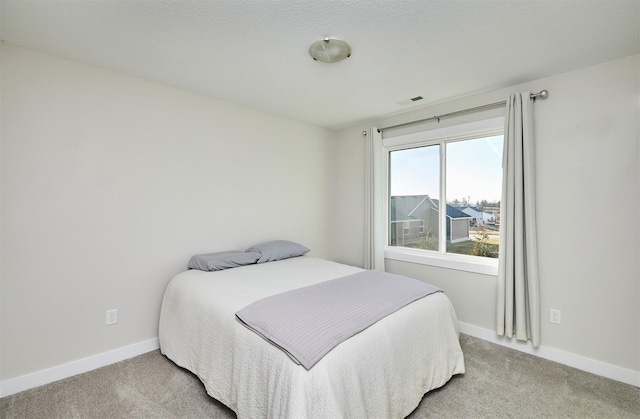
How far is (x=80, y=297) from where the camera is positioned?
222 cm

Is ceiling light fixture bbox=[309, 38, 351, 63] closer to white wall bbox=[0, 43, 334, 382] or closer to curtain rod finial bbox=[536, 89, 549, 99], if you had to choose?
white wall bbox=[0, 43, 334, 382]

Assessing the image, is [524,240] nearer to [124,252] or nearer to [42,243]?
[124,252]

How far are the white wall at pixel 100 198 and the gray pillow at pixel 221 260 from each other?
0.57 ft

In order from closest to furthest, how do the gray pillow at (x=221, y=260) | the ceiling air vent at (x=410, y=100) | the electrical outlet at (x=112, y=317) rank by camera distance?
the electrical outlet at (x=112, y=317)
the gray pillow at (x=221, y=260)
the ceiling air vent at (x=410, y=100)

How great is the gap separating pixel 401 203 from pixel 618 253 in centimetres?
196

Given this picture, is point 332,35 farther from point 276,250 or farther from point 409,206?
point 409,206

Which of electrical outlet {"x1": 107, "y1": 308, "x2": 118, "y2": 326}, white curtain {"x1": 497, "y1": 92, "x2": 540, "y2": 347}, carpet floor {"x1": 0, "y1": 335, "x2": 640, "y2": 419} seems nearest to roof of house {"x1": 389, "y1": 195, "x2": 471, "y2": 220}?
white curtain {"x1": 497, "y1": 92, "x2": 540, "y2": 347}

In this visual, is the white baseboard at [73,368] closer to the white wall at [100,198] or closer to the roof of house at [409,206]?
the white wall at [100,198]

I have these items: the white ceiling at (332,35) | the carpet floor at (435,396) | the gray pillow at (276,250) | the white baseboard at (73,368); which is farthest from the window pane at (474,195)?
the white baseboard at (73,368)

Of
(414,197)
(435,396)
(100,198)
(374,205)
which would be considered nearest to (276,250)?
(374,205)

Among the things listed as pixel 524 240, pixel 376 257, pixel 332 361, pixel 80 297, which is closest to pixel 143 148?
pixel 80 297

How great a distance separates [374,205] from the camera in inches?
140

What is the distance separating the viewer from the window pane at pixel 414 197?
3330 millimetres

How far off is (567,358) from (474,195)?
1.55 metres
